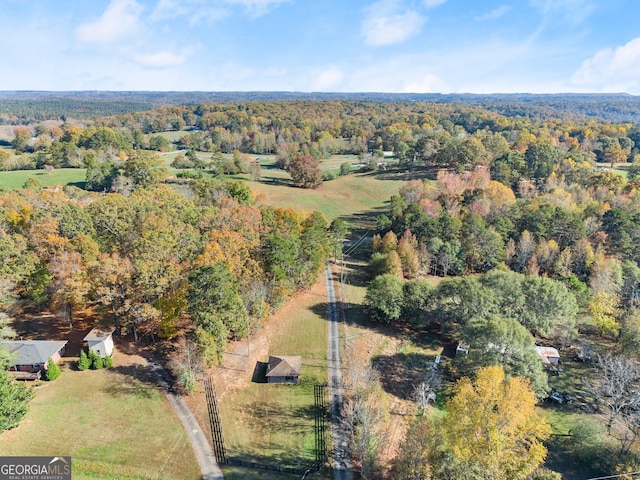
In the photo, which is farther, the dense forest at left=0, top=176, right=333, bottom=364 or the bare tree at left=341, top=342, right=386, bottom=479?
the dense forest at left=0, top=176, right=333, bottom=364

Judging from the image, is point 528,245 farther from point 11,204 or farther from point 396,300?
point 11,204

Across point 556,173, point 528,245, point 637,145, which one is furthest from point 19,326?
point 637,145

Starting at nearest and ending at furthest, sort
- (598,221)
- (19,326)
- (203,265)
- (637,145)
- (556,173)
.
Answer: (203,265) → (19,326) → (598,221) → (556,173) → (637,145)

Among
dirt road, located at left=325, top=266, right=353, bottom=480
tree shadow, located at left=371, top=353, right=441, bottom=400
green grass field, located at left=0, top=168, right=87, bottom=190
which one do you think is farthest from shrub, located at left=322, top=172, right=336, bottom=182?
tree shadow, located at left=371, top=353, right=441, bottom=400

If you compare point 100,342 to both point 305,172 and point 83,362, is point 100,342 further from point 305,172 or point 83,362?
point 305,172

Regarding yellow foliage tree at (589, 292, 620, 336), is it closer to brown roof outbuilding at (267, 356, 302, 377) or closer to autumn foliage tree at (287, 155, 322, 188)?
brown roof outbuilding at (267, 356, 302, 377)

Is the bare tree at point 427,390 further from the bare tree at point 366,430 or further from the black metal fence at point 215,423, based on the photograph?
the black metal fence at point 215,423

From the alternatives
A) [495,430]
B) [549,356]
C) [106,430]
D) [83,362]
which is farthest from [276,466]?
[549,356]
